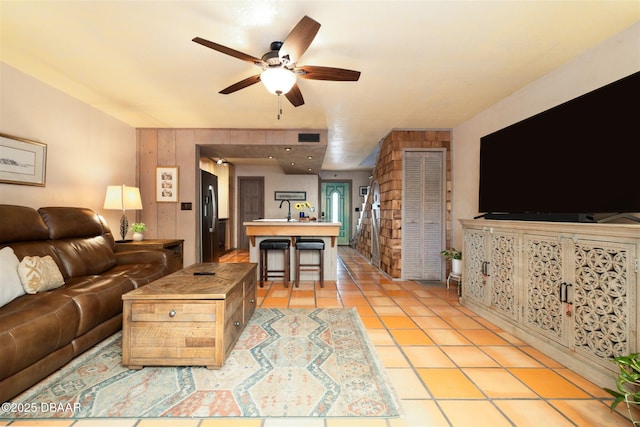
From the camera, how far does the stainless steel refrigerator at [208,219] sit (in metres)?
5.25

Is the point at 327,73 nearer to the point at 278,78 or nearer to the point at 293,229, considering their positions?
the point at 278,78

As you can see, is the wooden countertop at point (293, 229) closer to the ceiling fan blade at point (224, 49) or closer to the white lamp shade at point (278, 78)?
the white lamp shade at point (278, 78)

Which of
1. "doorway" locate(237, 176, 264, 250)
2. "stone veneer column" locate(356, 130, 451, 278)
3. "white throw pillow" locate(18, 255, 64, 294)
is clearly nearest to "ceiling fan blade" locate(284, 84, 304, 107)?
"stone veneer column" locate(356, 130, 451, 278)

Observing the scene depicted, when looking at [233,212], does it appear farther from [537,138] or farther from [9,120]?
[537,138]

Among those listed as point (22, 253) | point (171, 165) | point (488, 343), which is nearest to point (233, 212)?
point (171, 165)

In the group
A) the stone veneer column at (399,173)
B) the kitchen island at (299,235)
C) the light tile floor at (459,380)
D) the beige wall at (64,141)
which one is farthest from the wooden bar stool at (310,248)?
the beige wall at (64,141)

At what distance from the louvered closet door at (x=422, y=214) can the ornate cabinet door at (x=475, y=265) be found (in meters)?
1.25

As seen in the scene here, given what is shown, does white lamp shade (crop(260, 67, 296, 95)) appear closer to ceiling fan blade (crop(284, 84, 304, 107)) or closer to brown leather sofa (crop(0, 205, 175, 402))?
ceiling fan blade (crop(284, 84, 304, 107))

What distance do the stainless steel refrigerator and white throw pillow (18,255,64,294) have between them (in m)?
2.78

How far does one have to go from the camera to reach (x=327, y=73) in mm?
2303

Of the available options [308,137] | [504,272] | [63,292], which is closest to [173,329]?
[63,292]

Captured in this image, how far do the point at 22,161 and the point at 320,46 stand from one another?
3.09 metres

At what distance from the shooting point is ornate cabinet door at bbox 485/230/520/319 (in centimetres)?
258

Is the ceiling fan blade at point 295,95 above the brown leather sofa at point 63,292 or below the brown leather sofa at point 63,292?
above
